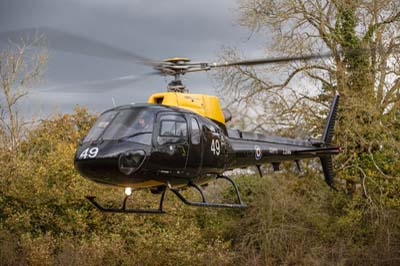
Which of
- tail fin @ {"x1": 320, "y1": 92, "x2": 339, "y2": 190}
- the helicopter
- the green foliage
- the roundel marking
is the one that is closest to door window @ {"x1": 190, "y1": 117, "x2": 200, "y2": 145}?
the helicopter

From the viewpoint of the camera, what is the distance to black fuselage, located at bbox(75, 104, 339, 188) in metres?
7.39

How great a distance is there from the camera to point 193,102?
881 cm

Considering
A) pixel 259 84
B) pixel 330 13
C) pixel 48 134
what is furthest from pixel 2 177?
pixel 330 13

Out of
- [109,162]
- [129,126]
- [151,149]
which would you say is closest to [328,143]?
[151,149]

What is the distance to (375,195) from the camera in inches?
702

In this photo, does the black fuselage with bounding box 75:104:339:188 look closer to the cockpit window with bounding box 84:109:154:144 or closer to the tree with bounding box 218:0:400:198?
the cockpit window with bounding box 84:109:154:144

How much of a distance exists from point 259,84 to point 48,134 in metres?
7.10

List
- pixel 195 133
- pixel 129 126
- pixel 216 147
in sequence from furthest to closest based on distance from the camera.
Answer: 1. pixel 216 147
2. pixel 195 133
3. pixel 129 126

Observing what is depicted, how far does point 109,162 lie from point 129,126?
1.71 ft

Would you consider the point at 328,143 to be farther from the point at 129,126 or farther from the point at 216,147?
the point at 129,126

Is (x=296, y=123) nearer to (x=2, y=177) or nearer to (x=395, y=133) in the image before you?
(x=395, y=133)

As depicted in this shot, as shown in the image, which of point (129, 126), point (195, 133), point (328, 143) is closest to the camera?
point (129, 126)

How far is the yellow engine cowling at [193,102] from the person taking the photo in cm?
850

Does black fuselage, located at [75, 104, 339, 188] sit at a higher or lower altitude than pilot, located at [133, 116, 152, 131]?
lower
